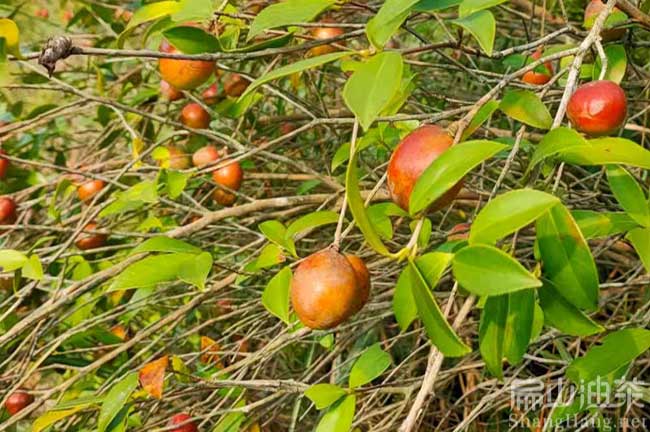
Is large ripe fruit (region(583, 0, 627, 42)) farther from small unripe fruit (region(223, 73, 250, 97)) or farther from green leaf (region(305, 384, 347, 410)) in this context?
small unripe fruit (region(223, 73, 250, 97))

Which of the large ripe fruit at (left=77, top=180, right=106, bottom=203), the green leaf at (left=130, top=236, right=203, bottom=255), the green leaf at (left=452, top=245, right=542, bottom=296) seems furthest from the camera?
the large ripe fruit at (left=77, top=180, right=106, bottom=203)

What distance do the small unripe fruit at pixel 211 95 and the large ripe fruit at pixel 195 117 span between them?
145 millimetres

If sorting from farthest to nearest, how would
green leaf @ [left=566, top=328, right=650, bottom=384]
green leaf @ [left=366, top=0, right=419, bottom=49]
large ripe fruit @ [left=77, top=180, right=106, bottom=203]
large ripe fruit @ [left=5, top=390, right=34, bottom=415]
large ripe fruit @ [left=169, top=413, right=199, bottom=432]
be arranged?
large ripe fruit @ [left=77, top=180, right=106, bottom=203]
large ripe fruit @ [left=5, top=390, right=34, bottom=415]
large ripe fruit @ [left=169, top=413, right=199, bottom=432]
green leaf @ [left=566, top=328, right=650, bottom=384]
green leaf @ [left=366, top=0, right=419, bottom=49]

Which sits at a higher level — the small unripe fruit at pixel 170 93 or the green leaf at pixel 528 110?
the green leaf at pixel 528 110

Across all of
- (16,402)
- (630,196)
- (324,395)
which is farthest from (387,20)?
(16,402)

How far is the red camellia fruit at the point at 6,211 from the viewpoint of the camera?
1480 millimetres

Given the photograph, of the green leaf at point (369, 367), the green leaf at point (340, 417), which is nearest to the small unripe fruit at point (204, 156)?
the green leaf at point (369, 367)

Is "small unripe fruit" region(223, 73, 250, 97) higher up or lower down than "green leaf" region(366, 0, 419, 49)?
lower down

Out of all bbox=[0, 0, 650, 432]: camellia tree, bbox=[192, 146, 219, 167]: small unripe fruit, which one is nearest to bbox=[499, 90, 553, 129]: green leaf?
bbox=[0, 0, 650, 432]: camellia tree

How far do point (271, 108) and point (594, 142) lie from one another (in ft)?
5.95

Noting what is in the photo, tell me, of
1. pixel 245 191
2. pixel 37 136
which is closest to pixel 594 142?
pixel 245 191

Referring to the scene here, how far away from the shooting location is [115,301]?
1.54 metres

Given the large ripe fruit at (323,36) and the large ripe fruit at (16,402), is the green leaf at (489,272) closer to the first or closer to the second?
the large ripe fruit at (323,36)

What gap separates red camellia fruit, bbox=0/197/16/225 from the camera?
1.48 metres
